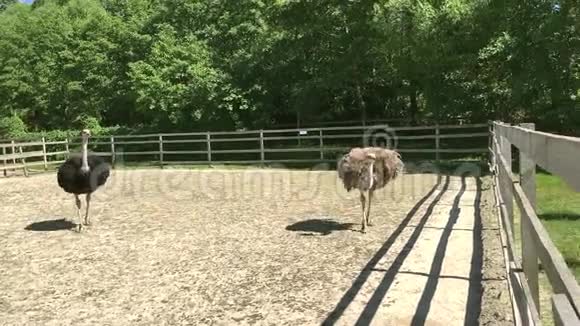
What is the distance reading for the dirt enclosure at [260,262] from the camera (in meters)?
4.84

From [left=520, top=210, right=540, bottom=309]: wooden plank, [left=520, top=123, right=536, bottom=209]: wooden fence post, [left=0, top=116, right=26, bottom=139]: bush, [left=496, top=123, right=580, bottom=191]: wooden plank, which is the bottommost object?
[left=520, top=210, right=540, bottom=309]: wooden plank

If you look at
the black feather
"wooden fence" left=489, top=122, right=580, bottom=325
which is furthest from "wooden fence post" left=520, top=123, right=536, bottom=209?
the black feather

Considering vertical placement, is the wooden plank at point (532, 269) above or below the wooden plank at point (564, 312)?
below

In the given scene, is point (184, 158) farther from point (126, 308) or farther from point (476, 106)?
point (126, 308)

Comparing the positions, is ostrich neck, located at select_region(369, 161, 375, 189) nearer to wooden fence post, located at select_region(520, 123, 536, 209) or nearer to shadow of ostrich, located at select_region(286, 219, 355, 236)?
shadow of ostrich, located at select_region(286, 219, 355, 236)

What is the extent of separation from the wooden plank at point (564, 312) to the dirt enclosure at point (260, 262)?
322cm

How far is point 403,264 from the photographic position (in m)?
5.93

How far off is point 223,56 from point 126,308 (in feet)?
71.7

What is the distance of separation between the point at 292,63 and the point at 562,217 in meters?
15.4

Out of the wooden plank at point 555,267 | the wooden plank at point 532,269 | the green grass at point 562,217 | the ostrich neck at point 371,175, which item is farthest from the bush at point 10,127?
the wooden plank at point 555,267

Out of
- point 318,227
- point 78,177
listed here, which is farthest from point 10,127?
point 318,227

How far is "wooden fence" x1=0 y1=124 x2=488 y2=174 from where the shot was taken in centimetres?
→ 1680

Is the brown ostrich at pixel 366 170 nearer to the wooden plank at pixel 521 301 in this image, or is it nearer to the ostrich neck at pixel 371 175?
the ostrich neck at pixel 371 175

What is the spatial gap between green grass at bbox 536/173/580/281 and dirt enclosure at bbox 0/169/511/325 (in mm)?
647
